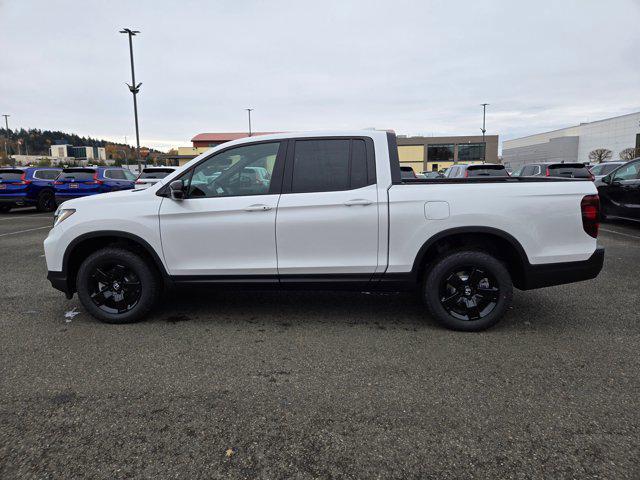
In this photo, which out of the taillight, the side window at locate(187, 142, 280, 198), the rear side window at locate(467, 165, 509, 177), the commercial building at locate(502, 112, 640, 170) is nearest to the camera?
the taillight

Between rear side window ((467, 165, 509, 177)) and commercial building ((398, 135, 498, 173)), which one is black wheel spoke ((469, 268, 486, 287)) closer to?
rear side window ((467, 165, 509, 177))

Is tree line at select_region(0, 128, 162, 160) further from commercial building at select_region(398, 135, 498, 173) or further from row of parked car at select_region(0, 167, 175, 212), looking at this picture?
row of parked car at select_region(0, 167, 175, 212)

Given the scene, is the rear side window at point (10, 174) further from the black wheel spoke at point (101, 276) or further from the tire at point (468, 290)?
the tire at point (468, 290)

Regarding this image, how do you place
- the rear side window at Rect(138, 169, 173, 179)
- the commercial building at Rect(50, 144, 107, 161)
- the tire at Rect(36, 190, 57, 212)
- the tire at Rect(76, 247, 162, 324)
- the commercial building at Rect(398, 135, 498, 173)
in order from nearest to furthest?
the tire at Rect(76, 247, 162, 324), the rear side window at Rect(138, 169, 173, 179), the tire at Rect(36, 190, 57, 212), the commercial building at Rect(398, 135, 498, 173), the commercial building at Rect(50, 144, 107, 161)

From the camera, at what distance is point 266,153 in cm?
440

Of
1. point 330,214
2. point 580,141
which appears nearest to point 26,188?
point 330,214

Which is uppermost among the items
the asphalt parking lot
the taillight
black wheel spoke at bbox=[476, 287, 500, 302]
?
the taillight

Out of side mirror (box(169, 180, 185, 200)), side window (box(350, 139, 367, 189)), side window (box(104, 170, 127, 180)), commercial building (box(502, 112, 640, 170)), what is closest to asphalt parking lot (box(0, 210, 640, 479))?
side mirror (box(169, 180, 185, 200))

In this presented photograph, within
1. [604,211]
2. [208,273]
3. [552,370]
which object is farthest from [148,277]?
[604,211]

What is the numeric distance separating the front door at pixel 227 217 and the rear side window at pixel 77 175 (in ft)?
41.9

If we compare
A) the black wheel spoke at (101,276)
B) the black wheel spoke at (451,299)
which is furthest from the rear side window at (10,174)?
the black wheel spoke at (451,299)

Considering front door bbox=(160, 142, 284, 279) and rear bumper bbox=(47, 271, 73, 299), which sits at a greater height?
front door bbox=(160, 142, 284, 279)

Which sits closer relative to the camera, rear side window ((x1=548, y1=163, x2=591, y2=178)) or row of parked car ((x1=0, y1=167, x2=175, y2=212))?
rear side window ((x1=548, y1=163, x2=591, y2=178))

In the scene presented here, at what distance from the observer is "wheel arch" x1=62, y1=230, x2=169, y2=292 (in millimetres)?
4391
